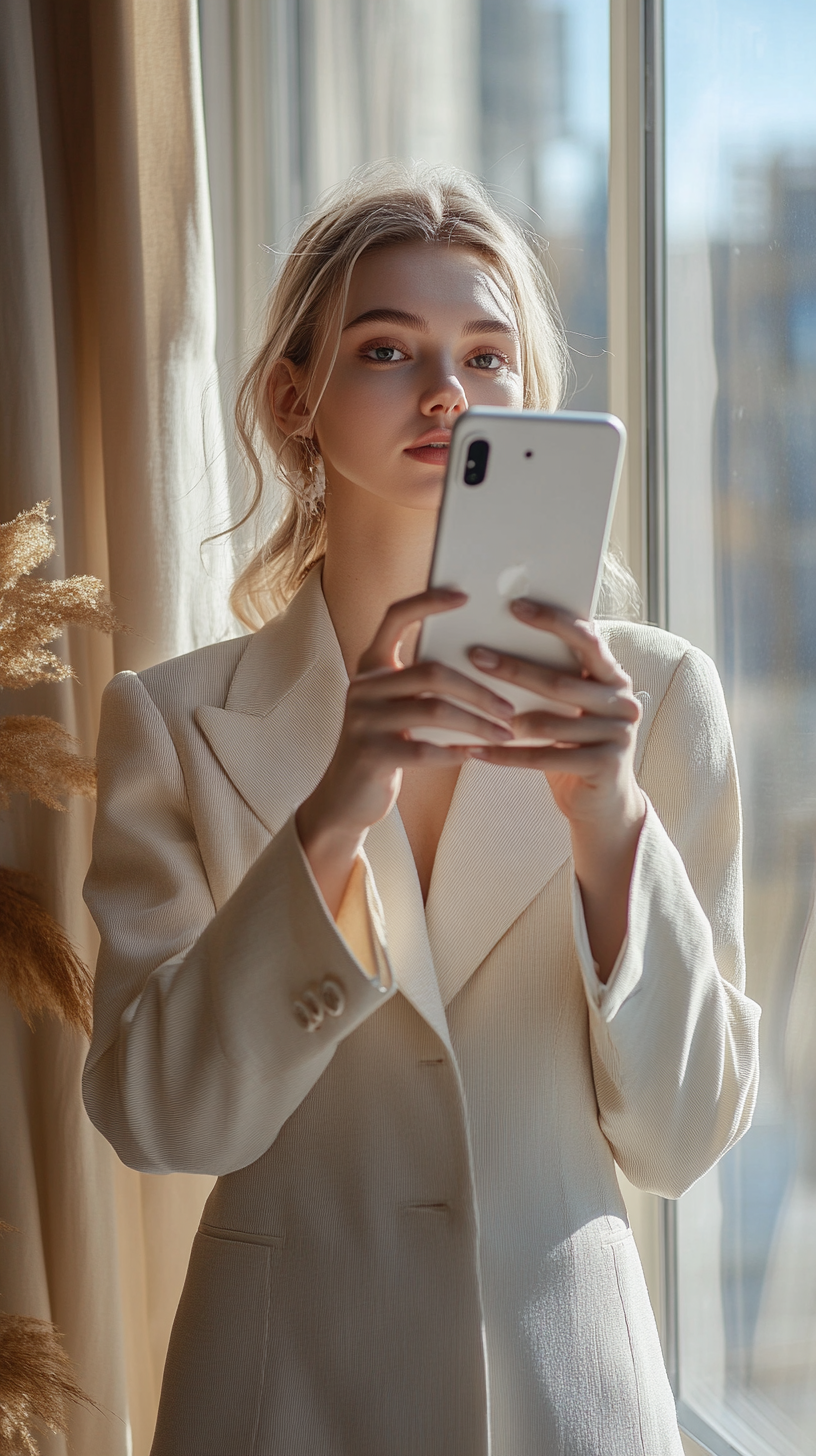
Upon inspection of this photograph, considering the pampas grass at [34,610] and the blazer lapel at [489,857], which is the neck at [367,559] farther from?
the pampas grass at [34,610]

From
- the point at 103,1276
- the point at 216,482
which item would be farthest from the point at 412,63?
the point at 103,1276

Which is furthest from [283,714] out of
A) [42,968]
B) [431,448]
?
[42,968]

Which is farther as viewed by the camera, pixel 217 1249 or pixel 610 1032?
pixel 217 1249

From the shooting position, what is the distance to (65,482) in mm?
1700

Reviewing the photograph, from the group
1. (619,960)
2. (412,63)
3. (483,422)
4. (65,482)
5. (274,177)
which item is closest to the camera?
(483,422)

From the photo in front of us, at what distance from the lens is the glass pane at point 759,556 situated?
133cm

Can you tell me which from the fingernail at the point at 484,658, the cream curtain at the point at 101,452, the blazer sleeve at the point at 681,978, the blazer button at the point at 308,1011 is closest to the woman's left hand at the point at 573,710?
the fingernail at the point at 484,658

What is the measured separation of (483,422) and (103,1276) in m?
1.30

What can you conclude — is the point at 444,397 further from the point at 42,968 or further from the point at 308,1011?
the point at 42,968

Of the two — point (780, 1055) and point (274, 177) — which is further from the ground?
point (274, 177)

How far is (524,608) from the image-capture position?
2.61 ft

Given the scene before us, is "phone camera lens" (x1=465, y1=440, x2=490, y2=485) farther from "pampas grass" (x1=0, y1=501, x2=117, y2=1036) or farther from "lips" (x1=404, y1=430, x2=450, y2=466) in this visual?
"pampas grass" (x1=0, y1=501, x2=117, y2=1036)

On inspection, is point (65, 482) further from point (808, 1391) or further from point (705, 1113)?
point (808, 1391)

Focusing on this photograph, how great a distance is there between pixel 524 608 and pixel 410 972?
0.35 metres
